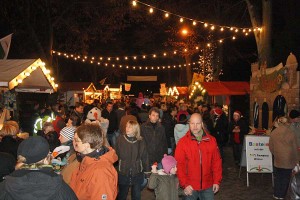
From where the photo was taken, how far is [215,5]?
90.9 ft

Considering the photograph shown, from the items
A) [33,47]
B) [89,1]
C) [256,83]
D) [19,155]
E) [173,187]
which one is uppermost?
[89,1]

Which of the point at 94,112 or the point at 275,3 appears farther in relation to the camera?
the point at 275,3

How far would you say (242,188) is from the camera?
860 cm

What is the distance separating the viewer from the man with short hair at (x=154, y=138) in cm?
721

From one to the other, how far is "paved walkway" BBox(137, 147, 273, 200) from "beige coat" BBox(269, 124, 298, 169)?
3.02 feet

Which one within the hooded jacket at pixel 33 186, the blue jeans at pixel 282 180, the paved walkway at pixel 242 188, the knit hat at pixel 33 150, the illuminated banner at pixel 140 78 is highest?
the illuminated banner at pixel 140 78

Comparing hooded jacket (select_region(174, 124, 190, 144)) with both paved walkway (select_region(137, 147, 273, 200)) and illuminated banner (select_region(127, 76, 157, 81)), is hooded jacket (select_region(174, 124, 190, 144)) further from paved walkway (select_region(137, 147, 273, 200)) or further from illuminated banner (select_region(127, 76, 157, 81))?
illuminated banner (select_region(127, 76, 157, 81))

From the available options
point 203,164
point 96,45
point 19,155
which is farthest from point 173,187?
point 96,45

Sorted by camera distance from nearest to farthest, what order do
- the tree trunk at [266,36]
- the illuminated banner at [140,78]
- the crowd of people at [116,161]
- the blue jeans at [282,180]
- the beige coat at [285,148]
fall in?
the crowd of people at [116,161] < the beige coat at [285,148] < the blue jeans at [282,180] < the tree trunk at [266,36] < the illuminated banner at [140,78]

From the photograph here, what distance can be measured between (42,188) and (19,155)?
388mm

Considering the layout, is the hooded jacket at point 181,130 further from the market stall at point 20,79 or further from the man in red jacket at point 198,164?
the market stall at point 20,79

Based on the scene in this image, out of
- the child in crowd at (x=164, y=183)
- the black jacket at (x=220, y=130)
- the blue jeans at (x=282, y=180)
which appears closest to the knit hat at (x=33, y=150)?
the child in crowd at (x=164, y=183)

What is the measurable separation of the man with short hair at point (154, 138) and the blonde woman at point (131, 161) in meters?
0.95

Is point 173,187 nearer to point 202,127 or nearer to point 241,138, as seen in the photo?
point 202,127
